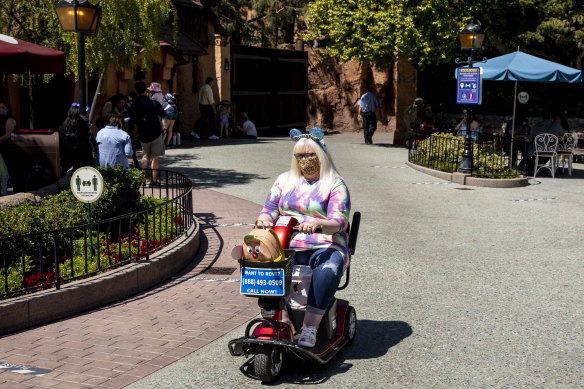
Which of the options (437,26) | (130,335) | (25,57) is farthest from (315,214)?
(437,26)

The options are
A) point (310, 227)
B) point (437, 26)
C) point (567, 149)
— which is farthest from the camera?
point (437, 26)

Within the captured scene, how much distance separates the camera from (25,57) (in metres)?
10.3

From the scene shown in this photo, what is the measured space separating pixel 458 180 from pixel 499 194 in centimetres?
165

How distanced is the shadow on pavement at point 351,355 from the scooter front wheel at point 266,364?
102 millimetres

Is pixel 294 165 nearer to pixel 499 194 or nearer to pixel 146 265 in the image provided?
pixel 146 265

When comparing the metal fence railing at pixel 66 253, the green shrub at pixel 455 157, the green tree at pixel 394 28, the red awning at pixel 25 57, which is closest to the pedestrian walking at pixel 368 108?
the green tree at pixel 394 28

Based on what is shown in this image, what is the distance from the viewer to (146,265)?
7.69 metres

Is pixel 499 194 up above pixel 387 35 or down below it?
below

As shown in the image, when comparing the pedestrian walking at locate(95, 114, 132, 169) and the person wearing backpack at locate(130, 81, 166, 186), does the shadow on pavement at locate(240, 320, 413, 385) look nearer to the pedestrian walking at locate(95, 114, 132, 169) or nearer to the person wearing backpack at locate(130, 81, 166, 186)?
the pedestrian walking at locate(95, 114, 132, 169)

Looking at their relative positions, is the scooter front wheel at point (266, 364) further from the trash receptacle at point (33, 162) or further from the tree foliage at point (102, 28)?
the tree foliage at point (102, 28)

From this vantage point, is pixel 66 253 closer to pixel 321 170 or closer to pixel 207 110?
pixel 321 170

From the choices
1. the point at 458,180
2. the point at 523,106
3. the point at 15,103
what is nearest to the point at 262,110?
the point at 523,106

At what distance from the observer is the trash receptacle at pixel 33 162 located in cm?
1106

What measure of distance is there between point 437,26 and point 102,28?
40.3 ft
